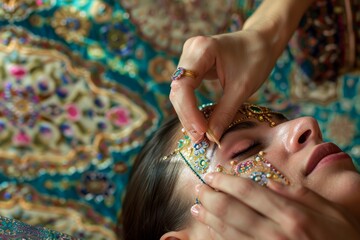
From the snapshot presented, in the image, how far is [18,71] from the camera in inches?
48.7

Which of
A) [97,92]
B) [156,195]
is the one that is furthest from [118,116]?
[156,195]

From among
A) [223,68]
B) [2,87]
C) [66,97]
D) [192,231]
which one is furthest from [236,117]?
[2,87]

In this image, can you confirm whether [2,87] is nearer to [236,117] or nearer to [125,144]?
[125,144]

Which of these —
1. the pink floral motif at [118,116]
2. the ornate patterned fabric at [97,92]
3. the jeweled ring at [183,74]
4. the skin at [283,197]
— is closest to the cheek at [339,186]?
the skin at [283,197]

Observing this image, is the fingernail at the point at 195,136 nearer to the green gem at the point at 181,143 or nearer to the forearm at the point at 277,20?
the green gem at the point at 181,143

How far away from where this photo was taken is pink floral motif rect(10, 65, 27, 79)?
1235 millimetres

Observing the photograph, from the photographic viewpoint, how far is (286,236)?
1.91ft

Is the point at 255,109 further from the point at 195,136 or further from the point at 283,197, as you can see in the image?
the point at 283,197

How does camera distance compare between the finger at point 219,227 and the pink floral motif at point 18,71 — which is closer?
the finger at point 219,227

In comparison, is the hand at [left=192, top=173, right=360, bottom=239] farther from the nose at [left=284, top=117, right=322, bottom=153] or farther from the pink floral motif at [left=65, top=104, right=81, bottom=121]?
the pink floral motif at [left=65, top=104, right=81, bottom=121]

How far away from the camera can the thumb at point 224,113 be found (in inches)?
30.5

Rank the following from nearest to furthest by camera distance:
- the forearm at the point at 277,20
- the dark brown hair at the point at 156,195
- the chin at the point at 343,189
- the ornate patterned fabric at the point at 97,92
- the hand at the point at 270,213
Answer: the hand at the point at 270,213 < the chin at the point at 343,189 < the dark brown hair at the point at 156,195 < the forearm at the point at 277,20 < the ornate patterned fabric at the point at 97,92

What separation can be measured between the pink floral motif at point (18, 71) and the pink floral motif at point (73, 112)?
134 millimetres

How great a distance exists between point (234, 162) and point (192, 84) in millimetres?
137
